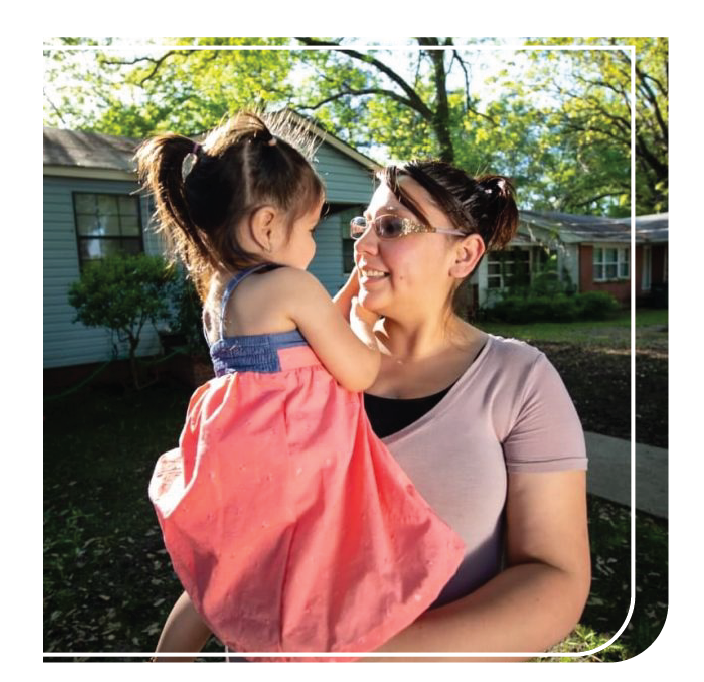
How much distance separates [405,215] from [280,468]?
0.53 m

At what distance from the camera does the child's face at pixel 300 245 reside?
1004 mm

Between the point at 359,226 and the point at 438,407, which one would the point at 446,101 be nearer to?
the point at 359,226

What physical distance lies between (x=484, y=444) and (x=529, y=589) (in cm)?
24

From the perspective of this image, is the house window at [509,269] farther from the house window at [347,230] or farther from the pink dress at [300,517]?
the pink dress at [300,517]

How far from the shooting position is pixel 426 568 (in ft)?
2.98

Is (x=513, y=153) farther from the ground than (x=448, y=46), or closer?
closer

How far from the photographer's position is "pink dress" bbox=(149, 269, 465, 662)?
915mm

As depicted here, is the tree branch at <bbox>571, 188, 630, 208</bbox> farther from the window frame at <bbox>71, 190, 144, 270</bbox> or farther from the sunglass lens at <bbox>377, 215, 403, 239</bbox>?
the window frame at <bbox>71, 190, 144, 270</bbox>

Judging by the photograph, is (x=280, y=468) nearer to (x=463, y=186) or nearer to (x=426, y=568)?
(x=426, y=568)

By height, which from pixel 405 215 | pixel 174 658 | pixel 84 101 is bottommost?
pixel 174 658

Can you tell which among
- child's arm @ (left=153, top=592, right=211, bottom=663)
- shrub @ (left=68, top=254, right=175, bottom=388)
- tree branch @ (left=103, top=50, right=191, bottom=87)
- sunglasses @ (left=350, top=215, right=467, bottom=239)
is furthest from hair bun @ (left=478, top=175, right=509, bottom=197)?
shrub @ (left=68, top=254, right=175, bottom=388)

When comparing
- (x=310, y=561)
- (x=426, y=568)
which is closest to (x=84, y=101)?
(x=310, y=561)

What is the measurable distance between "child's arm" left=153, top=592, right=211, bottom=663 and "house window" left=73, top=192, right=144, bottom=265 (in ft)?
5.92
